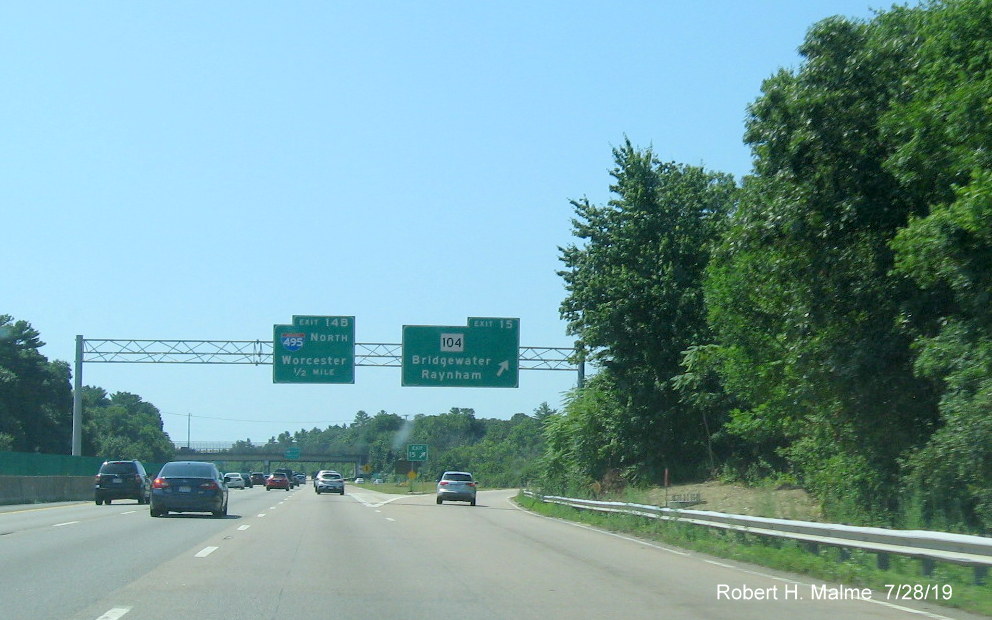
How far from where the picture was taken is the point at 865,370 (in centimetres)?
2134

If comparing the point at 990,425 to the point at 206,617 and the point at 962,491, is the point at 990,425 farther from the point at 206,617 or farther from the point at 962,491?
the point at 206,617

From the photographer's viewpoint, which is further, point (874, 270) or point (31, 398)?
point (31, 398)

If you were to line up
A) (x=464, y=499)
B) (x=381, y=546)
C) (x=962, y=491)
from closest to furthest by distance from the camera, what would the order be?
(x=962, y=491) < (x=381, y=546) < (x=464, y=499)

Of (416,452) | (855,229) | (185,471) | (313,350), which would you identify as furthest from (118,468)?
A: (416,452)

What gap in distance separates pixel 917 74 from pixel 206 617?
15.8 meters

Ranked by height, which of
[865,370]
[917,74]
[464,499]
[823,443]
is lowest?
[464,499]

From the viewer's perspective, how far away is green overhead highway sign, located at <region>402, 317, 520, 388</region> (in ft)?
145

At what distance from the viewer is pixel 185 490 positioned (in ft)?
91.9

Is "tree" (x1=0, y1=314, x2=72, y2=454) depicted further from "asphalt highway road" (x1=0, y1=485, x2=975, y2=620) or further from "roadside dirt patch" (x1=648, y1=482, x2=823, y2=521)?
"asphalt highway road" (x1=0, y1=485, x2=975, y2=620)

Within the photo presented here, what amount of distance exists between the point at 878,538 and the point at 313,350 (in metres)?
33.5

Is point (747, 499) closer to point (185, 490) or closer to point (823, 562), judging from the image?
point (823, 562)

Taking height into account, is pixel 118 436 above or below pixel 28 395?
below

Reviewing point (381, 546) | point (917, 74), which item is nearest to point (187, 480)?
point (381, 546)

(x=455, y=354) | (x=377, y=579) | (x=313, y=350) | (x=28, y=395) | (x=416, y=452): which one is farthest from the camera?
(x=28, y=395)
